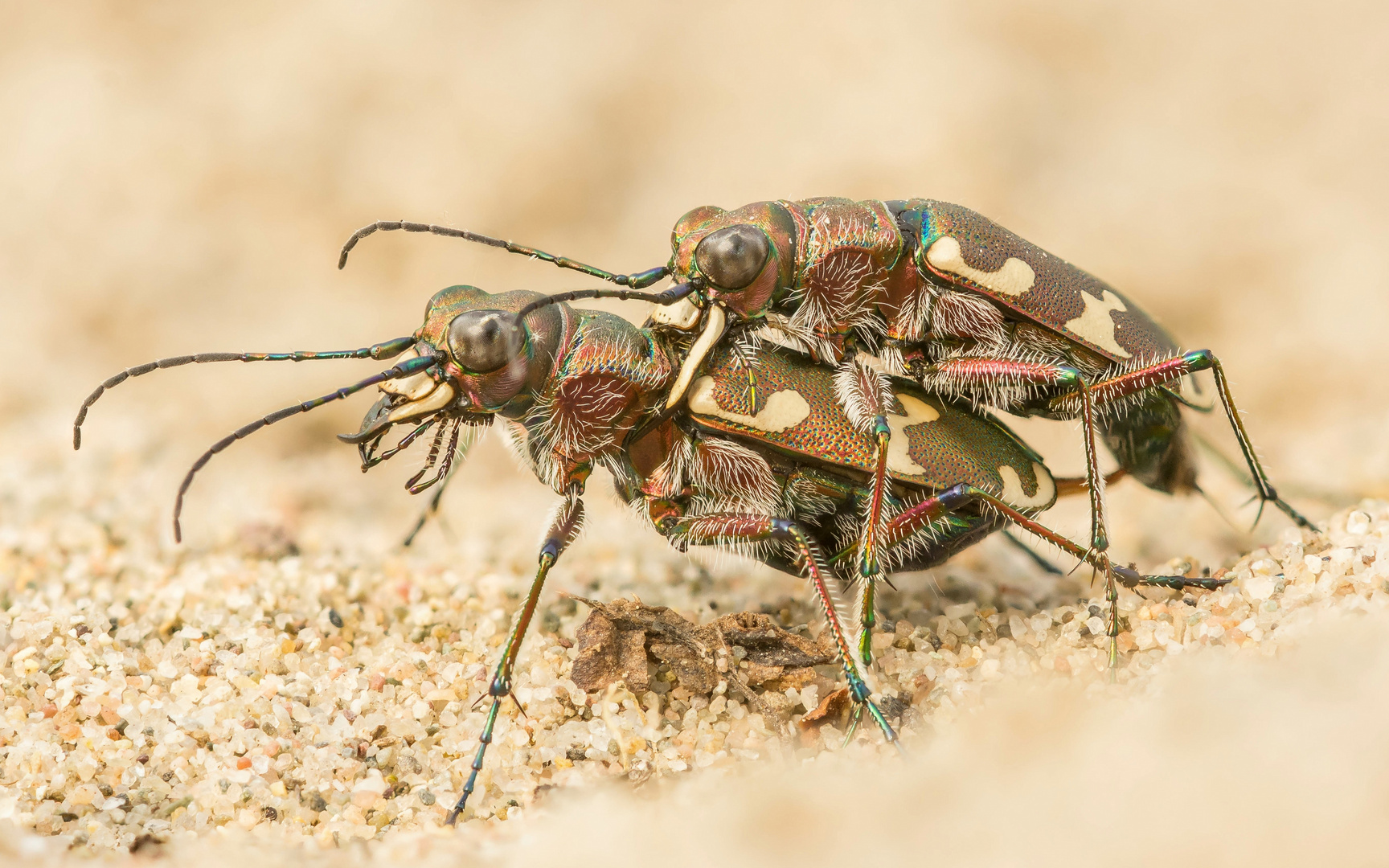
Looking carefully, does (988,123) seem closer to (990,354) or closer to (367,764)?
(990,354)

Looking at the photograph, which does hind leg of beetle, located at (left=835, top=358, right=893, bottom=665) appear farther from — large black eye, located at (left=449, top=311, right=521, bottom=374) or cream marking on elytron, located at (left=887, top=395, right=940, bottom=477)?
large black eye, located at (left=449, top=311, right=521, bottom=374)

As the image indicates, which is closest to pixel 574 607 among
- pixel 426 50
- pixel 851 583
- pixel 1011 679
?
pixel 851 583

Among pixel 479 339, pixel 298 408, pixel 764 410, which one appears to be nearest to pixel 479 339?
pixel 479 339

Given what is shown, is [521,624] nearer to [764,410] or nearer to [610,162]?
[764,410]

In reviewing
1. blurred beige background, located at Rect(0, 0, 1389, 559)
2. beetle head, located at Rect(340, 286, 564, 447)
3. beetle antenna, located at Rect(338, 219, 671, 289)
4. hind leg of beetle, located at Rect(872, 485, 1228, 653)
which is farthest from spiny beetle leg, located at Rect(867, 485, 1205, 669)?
blurred beige background, located at Rect(0, 0, 1389, 559)

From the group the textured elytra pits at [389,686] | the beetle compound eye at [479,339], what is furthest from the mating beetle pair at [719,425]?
the textured elytra pits at [389,686]

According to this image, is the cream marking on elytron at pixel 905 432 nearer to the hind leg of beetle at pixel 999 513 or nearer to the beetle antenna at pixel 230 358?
the hind leg of beetle at pixel 999 513
